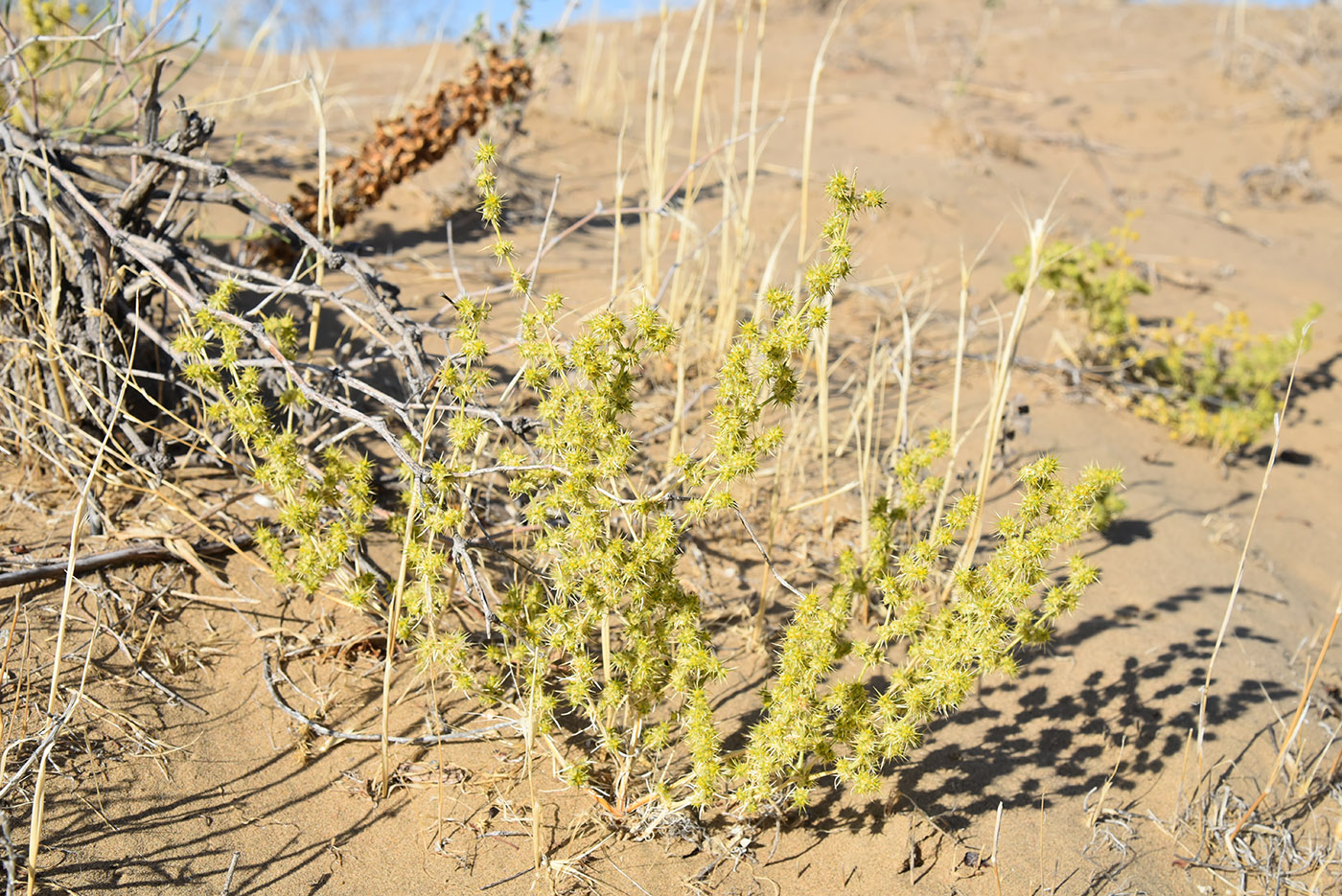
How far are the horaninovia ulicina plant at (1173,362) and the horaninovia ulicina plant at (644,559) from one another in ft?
7.38

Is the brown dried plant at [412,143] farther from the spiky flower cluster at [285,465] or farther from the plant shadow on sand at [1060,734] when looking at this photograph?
the plant shadow on sand at [1060,734]

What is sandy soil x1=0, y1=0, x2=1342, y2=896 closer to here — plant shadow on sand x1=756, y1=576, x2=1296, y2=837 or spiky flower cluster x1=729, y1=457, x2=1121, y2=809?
plant shadow on sand x1=756, y1=576, x2=1296, y2=837

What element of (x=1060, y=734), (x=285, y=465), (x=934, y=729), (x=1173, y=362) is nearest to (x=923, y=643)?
(x=934, y=729)

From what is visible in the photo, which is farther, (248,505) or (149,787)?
(248,505)

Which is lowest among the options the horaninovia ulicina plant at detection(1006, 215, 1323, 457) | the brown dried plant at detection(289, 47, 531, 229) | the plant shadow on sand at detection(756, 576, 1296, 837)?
the plant shadow on sand at detection(756, 576, 1296, 837)

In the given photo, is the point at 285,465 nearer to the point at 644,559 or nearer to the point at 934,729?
the point at 644,559

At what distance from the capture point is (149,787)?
5.63 feet

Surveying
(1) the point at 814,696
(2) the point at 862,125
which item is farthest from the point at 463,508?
(2) the point at 862,125

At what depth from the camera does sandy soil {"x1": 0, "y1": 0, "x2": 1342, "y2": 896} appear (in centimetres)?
172

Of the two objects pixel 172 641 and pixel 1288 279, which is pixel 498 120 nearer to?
pixel 172 641

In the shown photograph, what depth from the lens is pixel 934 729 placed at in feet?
7.14

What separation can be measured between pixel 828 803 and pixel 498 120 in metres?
3.61

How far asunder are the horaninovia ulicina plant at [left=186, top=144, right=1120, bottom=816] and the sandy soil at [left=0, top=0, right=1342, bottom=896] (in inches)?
6.9

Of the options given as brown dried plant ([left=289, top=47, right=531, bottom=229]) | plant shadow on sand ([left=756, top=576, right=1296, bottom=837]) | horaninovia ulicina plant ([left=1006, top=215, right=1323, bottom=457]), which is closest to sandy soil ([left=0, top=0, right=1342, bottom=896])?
plant shadow on sand ([left=756, top=576, right=1296, bottom=837])
